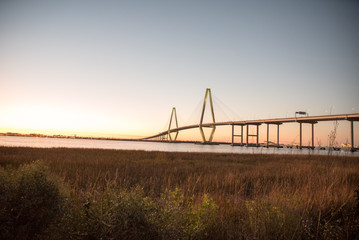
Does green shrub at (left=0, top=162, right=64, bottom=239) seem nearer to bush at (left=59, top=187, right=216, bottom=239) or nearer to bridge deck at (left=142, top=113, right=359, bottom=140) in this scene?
bush at (left=59, top=187, right=216, bottom=239)

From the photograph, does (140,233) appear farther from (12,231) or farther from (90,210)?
(12,231)

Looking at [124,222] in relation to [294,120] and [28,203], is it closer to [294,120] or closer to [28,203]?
[28,203]

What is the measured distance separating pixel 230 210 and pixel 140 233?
1.93 m

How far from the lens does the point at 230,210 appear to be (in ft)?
11.4

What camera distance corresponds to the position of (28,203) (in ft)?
6.82

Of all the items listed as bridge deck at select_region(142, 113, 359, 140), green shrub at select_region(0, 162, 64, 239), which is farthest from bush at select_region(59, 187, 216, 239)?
bridge deck at select_region(142, 113, 359, 140)

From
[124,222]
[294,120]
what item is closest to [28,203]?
[124,222]

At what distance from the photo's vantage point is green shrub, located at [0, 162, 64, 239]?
1.97 meters

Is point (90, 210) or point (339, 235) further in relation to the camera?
point (339, 235)

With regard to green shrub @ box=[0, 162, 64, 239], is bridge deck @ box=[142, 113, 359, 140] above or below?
above

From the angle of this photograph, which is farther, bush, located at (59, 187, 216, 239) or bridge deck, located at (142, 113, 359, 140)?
bridge deck, located at (142, 113, 359, 140)

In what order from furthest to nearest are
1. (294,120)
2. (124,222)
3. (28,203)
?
(294,120), (28,203), (124,222)

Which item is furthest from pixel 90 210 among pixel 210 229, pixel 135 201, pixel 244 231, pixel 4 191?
pixel 244 231

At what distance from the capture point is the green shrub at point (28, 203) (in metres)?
1.97
